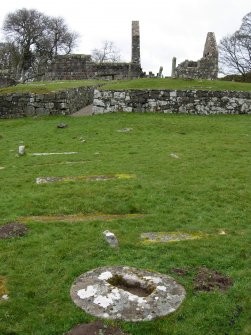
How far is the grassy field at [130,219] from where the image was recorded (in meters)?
6.51

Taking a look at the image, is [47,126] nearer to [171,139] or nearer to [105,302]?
[171,139]

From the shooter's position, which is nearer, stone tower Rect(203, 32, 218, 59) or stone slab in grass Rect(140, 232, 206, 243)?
stone slab in grass Rect(140, 232, 206, 243)

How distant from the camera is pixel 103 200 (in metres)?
11.3

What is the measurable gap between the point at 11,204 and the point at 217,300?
20.0 feet

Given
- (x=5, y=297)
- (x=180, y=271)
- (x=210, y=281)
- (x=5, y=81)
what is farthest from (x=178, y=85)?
(x=5, y=297)

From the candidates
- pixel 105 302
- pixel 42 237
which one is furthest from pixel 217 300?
pixel 42 237

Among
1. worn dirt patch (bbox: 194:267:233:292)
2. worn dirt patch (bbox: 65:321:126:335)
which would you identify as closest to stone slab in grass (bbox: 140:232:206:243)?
worn dirt patch (bbox: 194:267:233:292)

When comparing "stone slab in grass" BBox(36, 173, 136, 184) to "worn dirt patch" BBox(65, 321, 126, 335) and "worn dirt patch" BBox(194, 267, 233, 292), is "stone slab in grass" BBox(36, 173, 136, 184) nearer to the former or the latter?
"worn dirt patch" BBox(194, 267, 233, 292)

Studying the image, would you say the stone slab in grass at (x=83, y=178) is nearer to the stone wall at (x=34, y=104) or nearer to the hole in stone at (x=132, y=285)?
the hole in stone at (x=132, y=285)

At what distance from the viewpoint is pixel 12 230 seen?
9.35 m

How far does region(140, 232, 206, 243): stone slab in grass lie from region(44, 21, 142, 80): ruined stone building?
3031 cm

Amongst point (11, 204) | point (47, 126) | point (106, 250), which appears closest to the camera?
point (106, 250)

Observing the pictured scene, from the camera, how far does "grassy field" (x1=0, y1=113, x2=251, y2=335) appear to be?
21.4 ft

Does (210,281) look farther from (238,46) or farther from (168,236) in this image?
(238,46)
